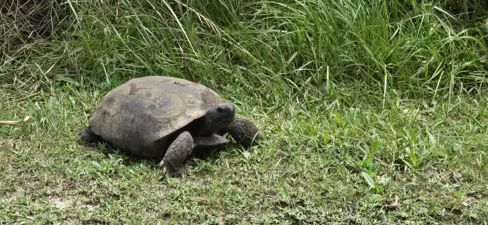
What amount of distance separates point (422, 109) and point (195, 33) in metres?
1.72

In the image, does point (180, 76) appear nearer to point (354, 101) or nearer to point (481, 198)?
point (354, 101)

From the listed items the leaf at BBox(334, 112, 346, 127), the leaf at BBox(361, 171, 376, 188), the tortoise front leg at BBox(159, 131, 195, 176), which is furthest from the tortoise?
the leaf at BBox(361, 171, 376, 188)

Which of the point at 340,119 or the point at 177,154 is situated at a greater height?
the point at 177,154

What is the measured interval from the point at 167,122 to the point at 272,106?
1039 millimetres

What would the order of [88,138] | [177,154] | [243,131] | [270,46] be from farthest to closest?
[270,46] → [88,138] → [243,131] → [177,154]

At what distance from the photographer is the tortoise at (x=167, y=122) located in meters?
4.04

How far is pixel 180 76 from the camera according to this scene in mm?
5156

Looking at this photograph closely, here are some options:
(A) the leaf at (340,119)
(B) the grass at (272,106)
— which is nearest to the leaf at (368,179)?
(B) the grass at (272,106)

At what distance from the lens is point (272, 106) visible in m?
4.89

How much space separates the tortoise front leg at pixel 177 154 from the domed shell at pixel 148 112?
2.5 inches

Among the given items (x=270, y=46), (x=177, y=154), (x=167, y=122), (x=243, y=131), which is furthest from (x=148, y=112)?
(x=270, y=46)

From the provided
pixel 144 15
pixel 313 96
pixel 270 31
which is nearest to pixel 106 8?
pixel 144 15

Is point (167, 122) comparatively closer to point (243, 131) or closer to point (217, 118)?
point (217, 118)

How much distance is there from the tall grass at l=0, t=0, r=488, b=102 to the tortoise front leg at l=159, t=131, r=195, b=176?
107 cm
